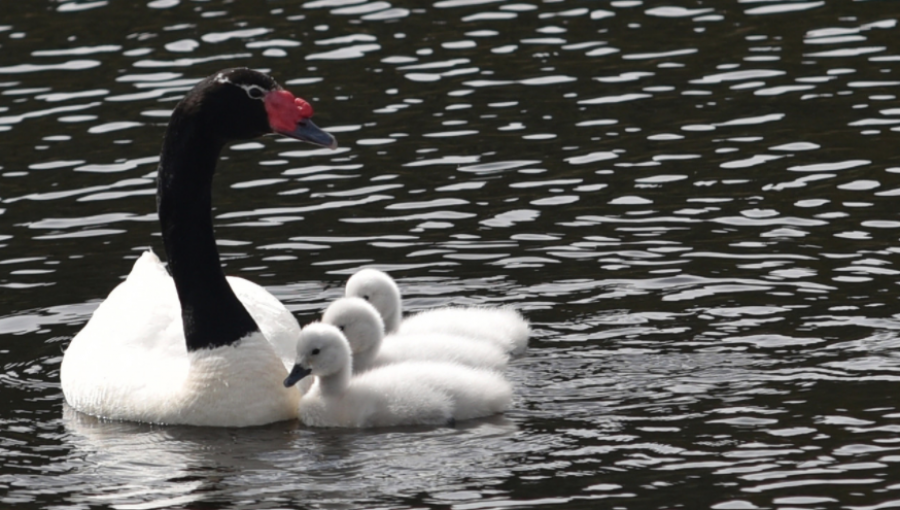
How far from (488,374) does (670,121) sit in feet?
21.0

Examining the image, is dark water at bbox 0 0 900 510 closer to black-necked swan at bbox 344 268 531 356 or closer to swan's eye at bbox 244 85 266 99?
black-necked swan at bbox 344 268 531 356

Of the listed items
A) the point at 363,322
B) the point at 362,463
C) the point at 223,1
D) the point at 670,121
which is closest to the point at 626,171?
the point at 670,121

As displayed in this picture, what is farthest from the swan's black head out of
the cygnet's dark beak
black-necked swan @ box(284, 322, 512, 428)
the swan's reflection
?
the swan's reflection

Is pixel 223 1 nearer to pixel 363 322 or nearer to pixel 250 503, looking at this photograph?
pixel 363 322

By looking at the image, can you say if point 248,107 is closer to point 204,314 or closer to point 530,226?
point 204,314

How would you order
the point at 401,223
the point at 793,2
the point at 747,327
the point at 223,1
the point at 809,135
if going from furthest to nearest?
the point at 223,1 → the point at 793,2 → the point at 809,135 → the point at 401,223 → the point at 747,327

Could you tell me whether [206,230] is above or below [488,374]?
above

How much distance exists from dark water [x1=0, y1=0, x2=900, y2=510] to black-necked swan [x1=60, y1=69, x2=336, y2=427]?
20 centimetres

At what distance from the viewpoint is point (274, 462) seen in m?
10.0

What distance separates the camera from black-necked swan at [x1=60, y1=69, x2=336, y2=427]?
1078 centimetres

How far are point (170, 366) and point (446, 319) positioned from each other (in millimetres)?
1815

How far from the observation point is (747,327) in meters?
11.7

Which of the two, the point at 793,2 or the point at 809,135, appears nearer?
the point at 809,135

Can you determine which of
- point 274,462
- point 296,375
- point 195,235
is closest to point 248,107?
point 195,235
